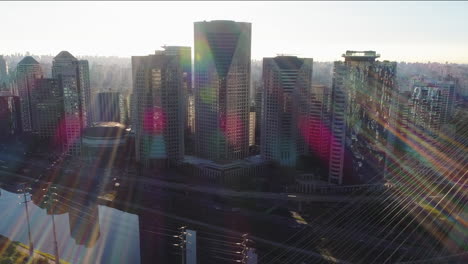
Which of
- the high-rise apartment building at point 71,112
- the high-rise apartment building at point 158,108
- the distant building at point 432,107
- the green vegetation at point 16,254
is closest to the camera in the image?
the green vegetation at point 16,254

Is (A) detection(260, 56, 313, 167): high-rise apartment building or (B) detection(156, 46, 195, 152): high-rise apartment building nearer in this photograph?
(A) detection(260, 56, 313, 167): high-rise apartment building

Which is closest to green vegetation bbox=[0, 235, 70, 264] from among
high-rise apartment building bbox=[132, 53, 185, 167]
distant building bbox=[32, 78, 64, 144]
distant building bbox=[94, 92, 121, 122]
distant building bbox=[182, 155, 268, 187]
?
distant building bbox=[182, 155, 268, 187]

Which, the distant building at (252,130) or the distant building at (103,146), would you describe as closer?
the distant building at (103,146)

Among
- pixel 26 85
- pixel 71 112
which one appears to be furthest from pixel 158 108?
pixel 26 85

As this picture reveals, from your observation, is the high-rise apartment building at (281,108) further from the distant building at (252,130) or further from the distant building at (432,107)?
the distant building at (432,107)

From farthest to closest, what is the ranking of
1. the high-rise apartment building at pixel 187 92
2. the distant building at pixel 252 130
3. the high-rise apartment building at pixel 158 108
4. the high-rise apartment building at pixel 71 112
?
the high-rise apartment building at pixel 187 92 → the distant building at pixel 252 130 → the high-rise apartment building at pixel 71 112 → the high-rise apartment building at pixel 158 108

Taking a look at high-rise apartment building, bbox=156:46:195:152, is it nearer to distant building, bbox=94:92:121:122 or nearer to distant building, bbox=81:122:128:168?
distant building, bbox=81:122:128:168

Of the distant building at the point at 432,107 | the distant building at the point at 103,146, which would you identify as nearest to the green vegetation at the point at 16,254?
the distant building at the point at 103,146
